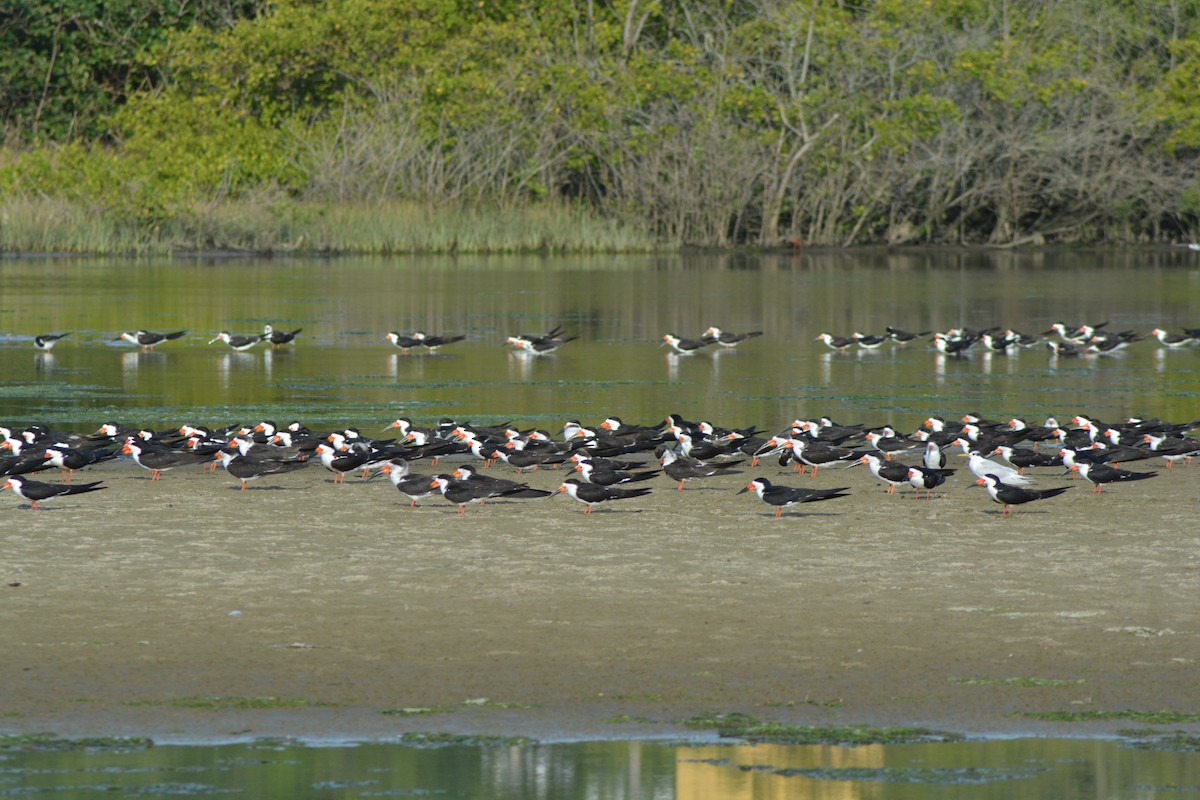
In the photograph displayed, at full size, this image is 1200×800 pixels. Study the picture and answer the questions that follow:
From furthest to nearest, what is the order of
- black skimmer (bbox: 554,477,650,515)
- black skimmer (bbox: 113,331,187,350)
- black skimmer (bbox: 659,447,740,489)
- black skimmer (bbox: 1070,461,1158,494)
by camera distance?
1. black skimmer (bbox: 113,331,187,350)
2. black skimmer (bbox: 659,447,740,489)
3. black skimmer (bbox: 1070,461,1158,494)
4. black skimmer (bbox: 554,477,650,515)

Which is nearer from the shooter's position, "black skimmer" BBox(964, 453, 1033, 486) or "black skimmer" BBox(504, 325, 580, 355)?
"black skimmer" BBox(964, 453, 1033, 486)

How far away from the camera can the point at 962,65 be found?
2195 inches

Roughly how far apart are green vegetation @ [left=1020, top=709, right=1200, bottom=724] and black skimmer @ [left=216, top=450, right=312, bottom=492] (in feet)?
22.8

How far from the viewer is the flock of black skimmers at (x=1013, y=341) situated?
2447 centimetres

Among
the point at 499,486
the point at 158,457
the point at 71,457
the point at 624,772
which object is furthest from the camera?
the point at 158,457

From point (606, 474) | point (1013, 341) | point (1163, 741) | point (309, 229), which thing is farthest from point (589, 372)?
point (309, 229)

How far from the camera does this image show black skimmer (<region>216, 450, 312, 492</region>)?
510 inches

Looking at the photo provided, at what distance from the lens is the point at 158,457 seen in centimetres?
1350

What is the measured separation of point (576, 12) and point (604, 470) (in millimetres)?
48304

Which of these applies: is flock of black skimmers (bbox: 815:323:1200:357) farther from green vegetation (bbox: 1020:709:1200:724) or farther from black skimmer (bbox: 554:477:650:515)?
green vegetation (bbox: 1020:709:1200:724)

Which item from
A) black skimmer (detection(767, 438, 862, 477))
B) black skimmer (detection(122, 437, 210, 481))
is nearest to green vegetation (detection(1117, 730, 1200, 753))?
black skimmer (detection(767, 438, 862, 477))

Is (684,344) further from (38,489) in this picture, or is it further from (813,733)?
(813,733)

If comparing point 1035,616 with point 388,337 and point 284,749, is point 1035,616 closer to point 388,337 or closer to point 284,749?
point 284,749

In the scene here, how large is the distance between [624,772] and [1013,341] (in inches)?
755
